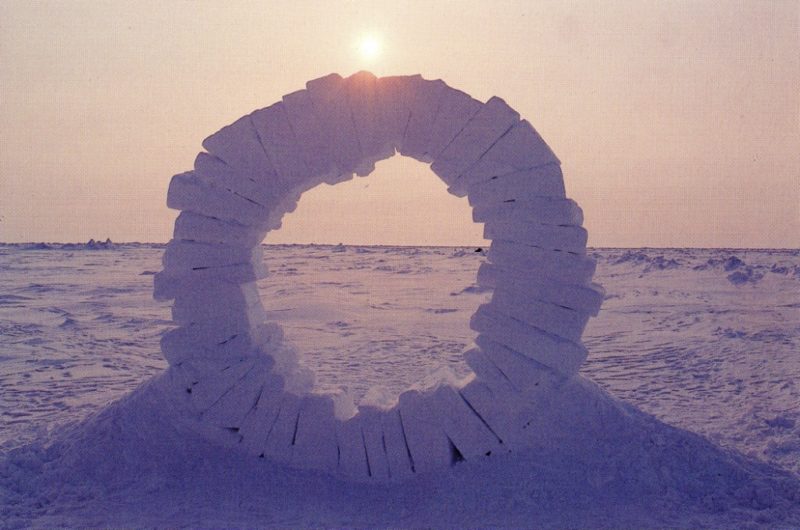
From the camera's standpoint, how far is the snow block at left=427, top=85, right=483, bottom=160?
5082 mm

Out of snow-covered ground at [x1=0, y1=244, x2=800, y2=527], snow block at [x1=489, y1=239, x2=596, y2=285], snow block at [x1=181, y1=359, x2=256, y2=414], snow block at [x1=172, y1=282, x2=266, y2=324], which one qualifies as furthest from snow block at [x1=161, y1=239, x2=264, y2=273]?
snow block at [x1=489, y1=239, x2=596, y2=285]

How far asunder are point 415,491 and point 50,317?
1115cm

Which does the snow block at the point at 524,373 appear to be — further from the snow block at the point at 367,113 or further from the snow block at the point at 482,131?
the snow block at the point at 367,113

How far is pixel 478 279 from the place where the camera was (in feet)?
A: 17.2

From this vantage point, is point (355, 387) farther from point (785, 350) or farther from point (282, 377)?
point (785, 350)

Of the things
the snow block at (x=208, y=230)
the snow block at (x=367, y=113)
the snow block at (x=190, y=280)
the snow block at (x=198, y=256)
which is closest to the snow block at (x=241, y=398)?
the snow block at (x=190, y=280)

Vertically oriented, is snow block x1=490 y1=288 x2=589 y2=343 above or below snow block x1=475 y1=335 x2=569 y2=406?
above

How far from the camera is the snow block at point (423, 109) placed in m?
5.11

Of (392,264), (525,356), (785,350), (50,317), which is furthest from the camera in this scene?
(392,264)

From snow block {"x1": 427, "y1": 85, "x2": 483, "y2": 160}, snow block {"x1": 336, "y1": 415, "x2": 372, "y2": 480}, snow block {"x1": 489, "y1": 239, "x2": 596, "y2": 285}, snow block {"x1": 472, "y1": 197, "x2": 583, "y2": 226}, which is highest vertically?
snow block {"x1": 427, "y1": 85, "x2": 483, "y2": 160}

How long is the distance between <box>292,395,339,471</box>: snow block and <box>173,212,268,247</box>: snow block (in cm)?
135

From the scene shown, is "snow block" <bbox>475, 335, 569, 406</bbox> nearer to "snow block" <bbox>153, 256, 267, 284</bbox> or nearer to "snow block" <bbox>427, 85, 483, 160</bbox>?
"snow block" <bbox>427, 85, 483, 160</bbox>

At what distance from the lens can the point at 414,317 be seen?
1444cm

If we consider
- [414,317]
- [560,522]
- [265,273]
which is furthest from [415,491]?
[414,317]
